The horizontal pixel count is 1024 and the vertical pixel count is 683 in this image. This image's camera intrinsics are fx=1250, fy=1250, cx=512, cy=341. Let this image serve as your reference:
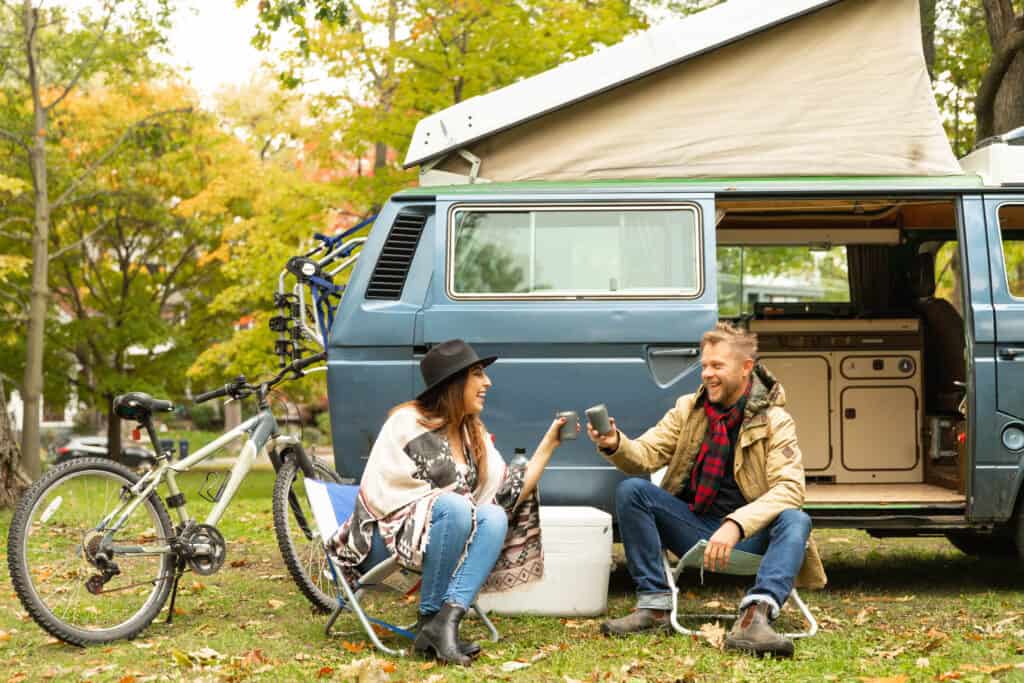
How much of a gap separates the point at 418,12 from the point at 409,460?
10.7m

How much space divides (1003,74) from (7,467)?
9.20m

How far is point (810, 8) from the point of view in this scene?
673 cm

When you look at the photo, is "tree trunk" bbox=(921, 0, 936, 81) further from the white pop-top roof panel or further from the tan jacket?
the tan jacket

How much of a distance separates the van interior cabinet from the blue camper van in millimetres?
248

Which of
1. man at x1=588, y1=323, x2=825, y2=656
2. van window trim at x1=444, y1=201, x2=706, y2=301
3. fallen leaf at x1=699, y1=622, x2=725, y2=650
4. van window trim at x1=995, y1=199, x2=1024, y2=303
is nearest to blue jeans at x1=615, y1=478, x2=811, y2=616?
man at x1=588, y1=323, x2=825, y2=656

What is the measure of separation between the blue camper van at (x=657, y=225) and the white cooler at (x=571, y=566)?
0.47 metres

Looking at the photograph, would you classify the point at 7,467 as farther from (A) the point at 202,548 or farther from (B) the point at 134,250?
(B) the point at 134,250

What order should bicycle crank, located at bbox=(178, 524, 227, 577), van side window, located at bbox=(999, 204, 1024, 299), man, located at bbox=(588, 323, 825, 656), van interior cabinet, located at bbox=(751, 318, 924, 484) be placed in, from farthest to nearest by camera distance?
van interior cabinet, located at bbox=(751, 318, 924, 484) → van side window, located at bbox=(999, 204, 1024, 299) → bicycle crank, located at bbox=(178, 524, 227, 577) → man, located at bbox=(588, 323, 825, 656)

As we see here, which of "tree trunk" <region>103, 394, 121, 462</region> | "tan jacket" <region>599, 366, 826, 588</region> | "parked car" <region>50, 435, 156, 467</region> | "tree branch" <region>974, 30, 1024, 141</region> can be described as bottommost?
"parked car" <region>50, 435, 156, 467</region>

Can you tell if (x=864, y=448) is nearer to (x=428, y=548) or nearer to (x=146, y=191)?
(x=428, y=548)

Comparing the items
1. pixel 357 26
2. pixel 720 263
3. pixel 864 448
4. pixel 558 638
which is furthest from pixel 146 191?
pixel 558 638

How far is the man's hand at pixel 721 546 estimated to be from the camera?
499 centimetres

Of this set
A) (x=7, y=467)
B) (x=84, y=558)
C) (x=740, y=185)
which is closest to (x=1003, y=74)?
(x=740, y=185)

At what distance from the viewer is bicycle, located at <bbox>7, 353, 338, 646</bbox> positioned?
5.17 metres
